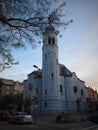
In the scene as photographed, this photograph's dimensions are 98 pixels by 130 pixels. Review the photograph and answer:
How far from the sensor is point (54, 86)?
188 feet

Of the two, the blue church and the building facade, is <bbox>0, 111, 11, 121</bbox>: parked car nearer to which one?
the blue church

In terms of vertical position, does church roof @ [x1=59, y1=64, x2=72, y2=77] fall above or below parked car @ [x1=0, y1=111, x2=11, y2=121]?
above

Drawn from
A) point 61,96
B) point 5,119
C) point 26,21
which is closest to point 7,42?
point 26,21

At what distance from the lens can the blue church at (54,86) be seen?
186 feet

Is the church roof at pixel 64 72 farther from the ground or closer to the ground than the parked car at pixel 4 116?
farther from the ground

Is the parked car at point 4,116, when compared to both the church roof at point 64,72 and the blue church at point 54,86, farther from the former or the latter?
the church roof at point 64,72

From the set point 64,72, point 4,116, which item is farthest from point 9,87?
point 4,116

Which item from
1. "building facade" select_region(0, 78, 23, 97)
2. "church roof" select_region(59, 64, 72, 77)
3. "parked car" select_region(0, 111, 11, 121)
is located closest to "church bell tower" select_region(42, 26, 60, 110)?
"church roof" select_region(59, 64, 72, 77)

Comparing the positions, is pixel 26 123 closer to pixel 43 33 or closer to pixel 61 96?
pixel 43 33

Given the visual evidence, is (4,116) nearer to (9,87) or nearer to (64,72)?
(64,72)

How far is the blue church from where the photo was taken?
5678cm

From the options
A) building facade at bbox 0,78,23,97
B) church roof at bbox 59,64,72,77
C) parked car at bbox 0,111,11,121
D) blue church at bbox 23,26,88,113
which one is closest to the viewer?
parked car at bbox 0,111,11,121

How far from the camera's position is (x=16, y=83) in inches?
3750

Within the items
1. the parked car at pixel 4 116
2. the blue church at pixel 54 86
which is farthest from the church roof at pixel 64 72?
the parked car at pixel 4 116
